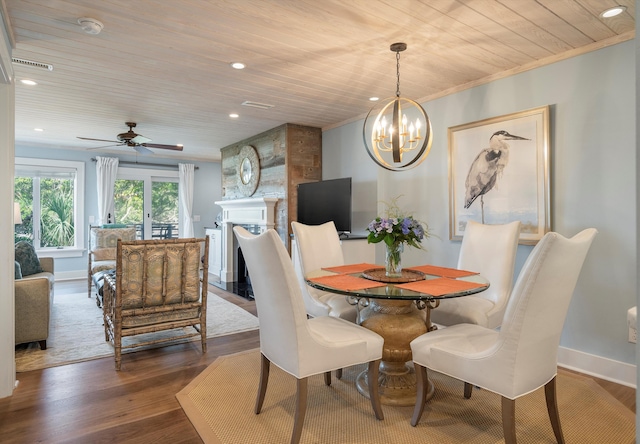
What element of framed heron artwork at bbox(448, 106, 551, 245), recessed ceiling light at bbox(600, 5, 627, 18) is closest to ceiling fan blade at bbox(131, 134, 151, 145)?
framed heron artwork at bbox(448, 106, 551, 245)

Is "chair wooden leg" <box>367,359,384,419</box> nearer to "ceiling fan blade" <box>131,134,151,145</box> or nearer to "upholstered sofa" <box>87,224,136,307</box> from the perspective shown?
"ceiling fan blade" <box>131,134,151,145</box>

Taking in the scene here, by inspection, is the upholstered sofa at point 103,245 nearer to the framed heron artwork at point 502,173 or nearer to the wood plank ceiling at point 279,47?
the wood plank ceiling at point 279,47

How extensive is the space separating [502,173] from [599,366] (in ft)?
5.36

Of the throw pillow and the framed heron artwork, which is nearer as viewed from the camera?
the framed heron artwork

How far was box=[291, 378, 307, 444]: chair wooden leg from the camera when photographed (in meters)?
1.82

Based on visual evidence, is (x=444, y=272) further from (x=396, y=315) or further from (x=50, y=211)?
(x=50, y=211)

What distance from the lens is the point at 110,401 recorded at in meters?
2.41

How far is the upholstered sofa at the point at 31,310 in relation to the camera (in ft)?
10.2

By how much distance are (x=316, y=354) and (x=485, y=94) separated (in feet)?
9.33

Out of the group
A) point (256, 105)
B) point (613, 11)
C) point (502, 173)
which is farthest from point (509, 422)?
point (256, 105)

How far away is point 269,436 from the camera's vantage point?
200 centimetres

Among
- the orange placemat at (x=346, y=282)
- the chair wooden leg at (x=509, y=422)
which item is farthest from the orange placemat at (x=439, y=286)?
the chair wooden leg at (x=509, y=422)

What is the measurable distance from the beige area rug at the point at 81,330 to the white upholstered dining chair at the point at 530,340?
2636 millimetres

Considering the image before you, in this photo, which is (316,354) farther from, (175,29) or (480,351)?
(175,29)
